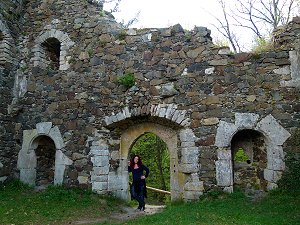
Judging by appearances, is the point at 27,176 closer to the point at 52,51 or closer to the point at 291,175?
the point at 52,51

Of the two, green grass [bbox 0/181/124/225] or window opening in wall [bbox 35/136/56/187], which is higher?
window opening in wall [bbox 35/136/56/187]

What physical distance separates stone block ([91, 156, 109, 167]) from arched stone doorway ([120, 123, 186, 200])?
41 cm

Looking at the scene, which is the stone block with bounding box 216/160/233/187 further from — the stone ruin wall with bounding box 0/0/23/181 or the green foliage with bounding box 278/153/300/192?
the stone ruin wall with bounding box 0/0/23/181

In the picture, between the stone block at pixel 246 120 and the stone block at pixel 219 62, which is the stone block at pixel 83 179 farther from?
the stone block at pixel 219 62

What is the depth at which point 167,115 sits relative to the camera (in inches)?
304

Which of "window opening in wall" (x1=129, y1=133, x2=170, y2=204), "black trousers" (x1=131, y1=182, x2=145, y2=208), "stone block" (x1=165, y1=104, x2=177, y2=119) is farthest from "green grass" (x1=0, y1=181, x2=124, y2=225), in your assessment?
"window opening in wall" (x1=129, y1=133, x2=170, y2=204)

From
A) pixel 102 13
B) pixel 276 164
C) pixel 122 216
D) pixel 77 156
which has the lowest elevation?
pixel 122 216

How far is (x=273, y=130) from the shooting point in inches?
283

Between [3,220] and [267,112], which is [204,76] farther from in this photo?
[3,220]

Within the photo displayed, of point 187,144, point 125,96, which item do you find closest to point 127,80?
point 125,96

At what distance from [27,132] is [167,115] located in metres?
3.97

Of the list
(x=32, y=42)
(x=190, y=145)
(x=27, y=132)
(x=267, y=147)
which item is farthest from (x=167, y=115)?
(x=32, y=42)

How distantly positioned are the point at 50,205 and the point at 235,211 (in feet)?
12.7

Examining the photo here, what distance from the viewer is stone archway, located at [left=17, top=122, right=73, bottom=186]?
8.26 metres
